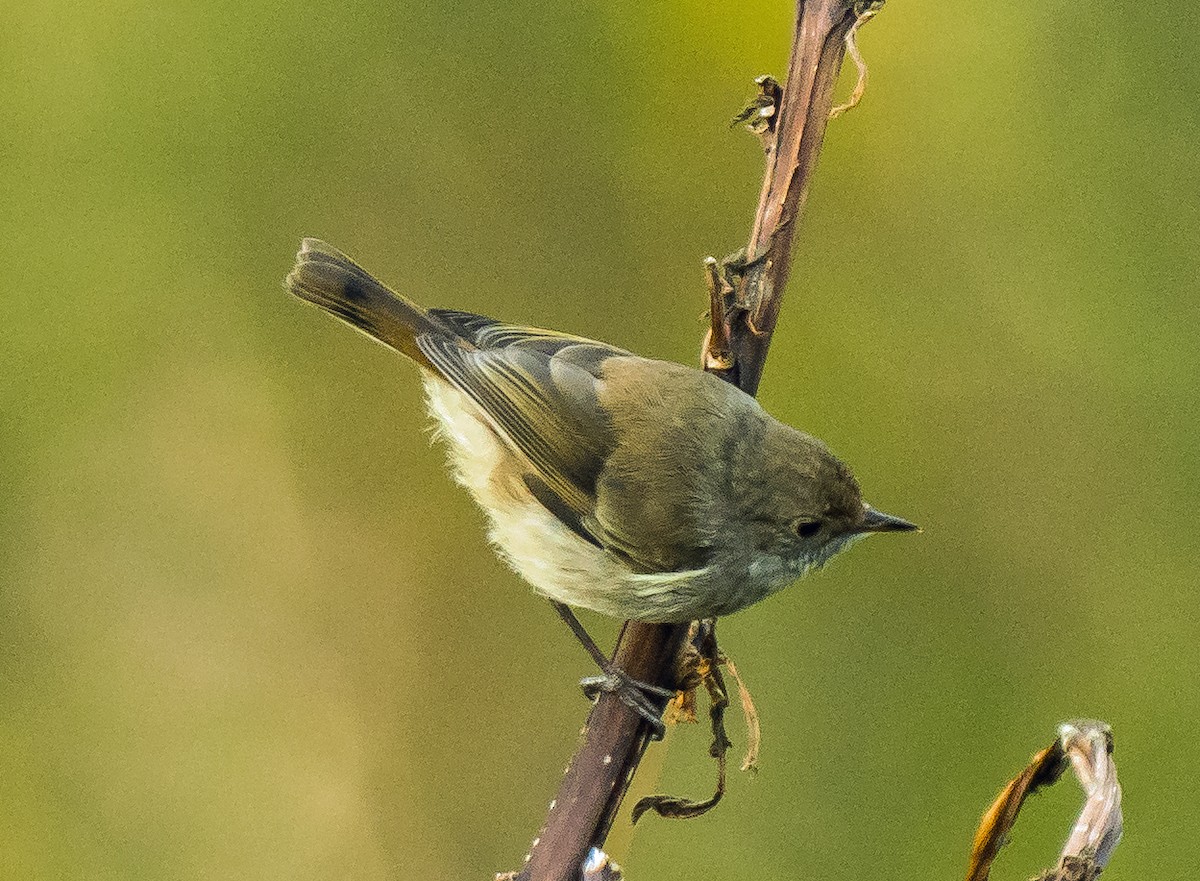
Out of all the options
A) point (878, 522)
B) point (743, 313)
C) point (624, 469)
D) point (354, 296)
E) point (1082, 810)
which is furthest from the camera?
point (354, 296)

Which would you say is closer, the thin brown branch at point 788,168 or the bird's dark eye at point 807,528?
the thin brown branch at point 788,168

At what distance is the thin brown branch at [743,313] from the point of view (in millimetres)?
1878

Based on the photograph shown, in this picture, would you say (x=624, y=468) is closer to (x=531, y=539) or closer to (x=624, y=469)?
(x=624, y=469)

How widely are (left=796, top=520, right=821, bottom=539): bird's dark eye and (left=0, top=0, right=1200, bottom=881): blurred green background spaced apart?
26.3 inches

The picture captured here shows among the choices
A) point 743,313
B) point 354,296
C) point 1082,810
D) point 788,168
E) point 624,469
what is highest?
point 788,168

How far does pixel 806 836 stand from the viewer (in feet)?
10.0

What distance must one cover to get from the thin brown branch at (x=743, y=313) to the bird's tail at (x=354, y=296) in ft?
2.55

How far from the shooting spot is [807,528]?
2.70m

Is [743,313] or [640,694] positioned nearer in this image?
[640,694]

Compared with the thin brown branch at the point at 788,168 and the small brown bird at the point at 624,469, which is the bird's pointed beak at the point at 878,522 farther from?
the thin brown branch at the point at 788,168

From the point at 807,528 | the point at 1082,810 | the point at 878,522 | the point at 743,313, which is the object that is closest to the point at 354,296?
the point at 743,313

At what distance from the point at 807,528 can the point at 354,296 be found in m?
1.13

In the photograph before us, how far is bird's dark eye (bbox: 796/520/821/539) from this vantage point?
269cm

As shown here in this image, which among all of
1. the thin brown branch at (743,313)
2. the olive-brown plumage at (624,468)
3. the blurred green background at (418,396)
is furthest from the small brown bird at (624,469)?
the blurred green background at (418,396)
